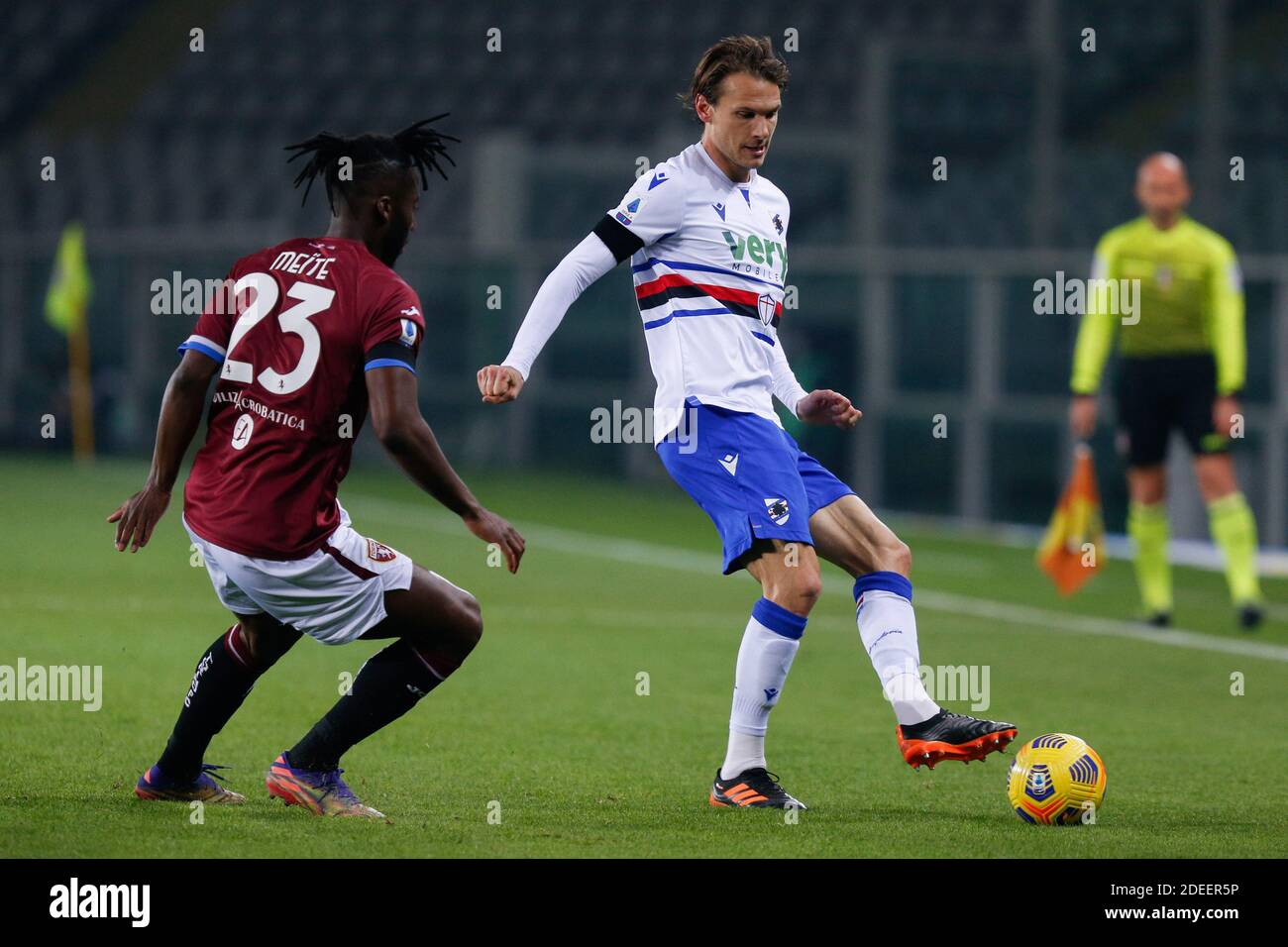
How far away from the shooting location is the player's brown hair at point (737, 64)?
5.66m

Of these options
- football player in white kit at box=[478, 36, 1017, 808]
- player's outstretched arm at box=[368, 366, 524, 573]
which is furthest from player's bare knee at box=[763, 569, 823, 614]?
player's outstretched arm at box=[368, 366, 524, 573]

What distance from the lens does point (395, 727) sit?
7008mm

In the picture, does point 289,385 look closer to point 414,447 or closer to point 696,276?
point 414,447

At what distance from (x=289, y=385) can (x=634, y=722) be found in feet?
9.26

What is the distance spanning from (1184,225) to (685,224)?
5930 mm

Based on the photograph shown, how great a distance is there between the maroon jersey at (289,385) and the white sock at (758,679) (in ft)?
4.27

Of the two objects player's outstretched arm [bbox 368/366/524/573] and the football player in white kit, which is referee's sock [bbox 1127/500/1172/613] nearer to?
the football player in white kit

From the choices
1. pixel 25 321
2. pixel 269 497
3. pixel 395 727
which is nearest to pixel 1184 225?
pixel 395 727

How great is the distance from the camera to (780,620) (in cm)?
559

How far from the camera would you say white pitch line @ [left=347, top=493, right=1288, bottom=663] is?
10.1 metres
